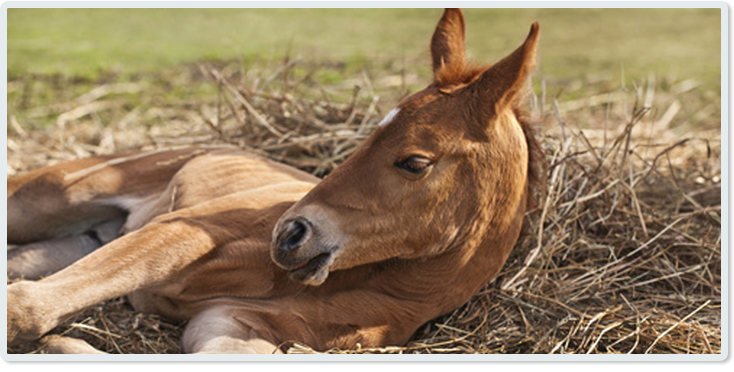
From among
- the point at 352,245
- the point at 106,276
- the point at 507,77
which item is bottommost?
the point at 106,276

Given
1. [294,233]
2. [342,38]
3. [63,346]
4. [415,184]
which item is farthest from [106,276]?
[342,38]

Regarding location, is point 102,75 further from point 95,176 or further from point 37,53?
point 95,176

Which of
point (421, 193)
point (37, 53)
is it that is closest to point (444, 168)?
point (421, 193)

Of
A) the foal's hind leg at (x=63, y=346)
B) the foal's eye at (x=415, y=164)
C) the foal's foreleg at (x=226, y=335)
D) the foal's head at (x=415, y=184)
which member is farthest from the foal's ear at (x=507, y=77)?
the foal's hind leg at (x=63, y=346)

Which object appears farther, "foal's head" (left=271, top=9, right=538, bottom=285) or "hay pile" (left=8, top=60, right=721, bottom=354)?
"hay pile" (left=8, top=60, right=721, bottom=354)

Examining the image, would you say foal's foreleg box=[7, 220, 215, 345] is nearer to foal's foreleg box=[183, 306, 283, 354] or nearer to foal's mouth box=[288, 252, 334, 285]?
foal's foreleg box=[183, 306, 283, 354]

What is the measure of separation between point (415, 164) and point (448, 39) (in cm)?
97

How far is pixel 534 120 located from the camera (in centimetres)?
427

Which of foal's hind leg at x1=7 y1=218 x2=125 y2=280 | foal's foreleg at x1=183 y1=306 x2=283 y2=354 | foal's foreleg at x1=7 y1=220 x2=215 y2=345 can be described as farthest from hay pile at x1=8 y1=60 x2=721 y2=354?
foal's hind leg at x1=7 y1=218 x2=125 y2=280

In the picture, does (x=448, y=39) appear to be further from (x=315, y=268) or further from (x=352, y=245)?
(x=315, y=268)

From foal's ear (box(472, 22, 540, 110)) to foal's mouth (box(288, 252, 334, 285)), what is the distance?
102cm

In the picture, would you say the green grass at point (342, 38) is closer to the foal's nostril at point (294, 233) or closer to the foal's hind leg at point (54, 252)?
the foal's hind leg at point (54, 252)

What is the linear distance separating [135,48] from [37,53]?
1.44m

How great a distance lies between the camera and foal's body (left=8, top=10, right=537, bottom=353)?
3.68 meters
